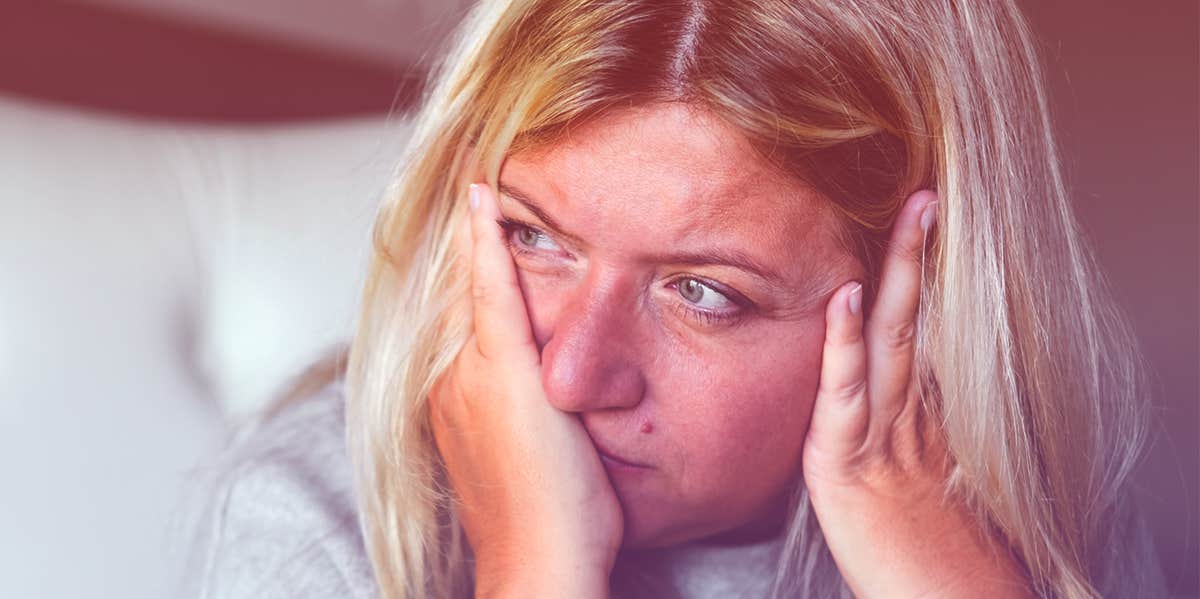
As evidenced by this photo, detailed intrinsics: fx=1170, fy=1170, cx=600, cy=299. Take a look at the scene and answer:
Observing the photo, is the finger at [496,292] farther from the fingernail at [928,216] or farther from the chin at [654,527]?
the fingernail at [928,216]

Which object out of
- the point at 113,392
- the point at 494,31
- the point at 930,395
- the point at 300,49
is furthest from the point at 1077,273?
the point at 300,49

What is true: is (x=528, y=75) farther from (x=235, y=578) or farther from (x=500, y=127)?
(x=235, y=578)

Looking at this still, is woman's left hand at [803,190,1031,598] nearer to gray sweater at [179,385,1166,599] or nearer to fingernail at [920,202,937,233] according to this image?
fingernail at [920,202,937,233]

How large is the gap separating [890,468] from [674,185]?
324mm

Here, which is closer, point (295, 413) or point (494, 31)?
point (494, 31)

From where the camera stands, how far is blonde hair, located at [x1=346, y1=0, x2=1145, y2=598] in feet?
2.71

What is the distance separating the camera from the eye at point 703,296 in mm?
850

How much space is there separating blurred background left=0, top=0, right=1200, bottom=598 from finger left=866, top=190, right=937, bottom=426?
0.92 feet

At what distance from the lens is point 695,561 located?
1.04 metres

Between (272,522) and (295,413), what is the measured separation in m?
0.18

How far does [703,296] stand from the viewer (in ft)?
2.82

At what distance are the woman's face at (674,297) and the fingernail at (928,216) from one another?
71mm

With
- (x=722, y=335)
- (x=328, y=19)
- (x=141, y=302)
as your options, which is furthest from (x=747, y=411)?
(x=328, y=19)

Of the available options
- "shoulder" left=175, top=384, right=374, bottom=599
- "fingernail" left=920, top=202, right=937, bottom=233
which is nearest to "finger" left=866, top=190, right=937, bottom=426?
"fingernail" left=920, top=202, right=937, bottom=233
